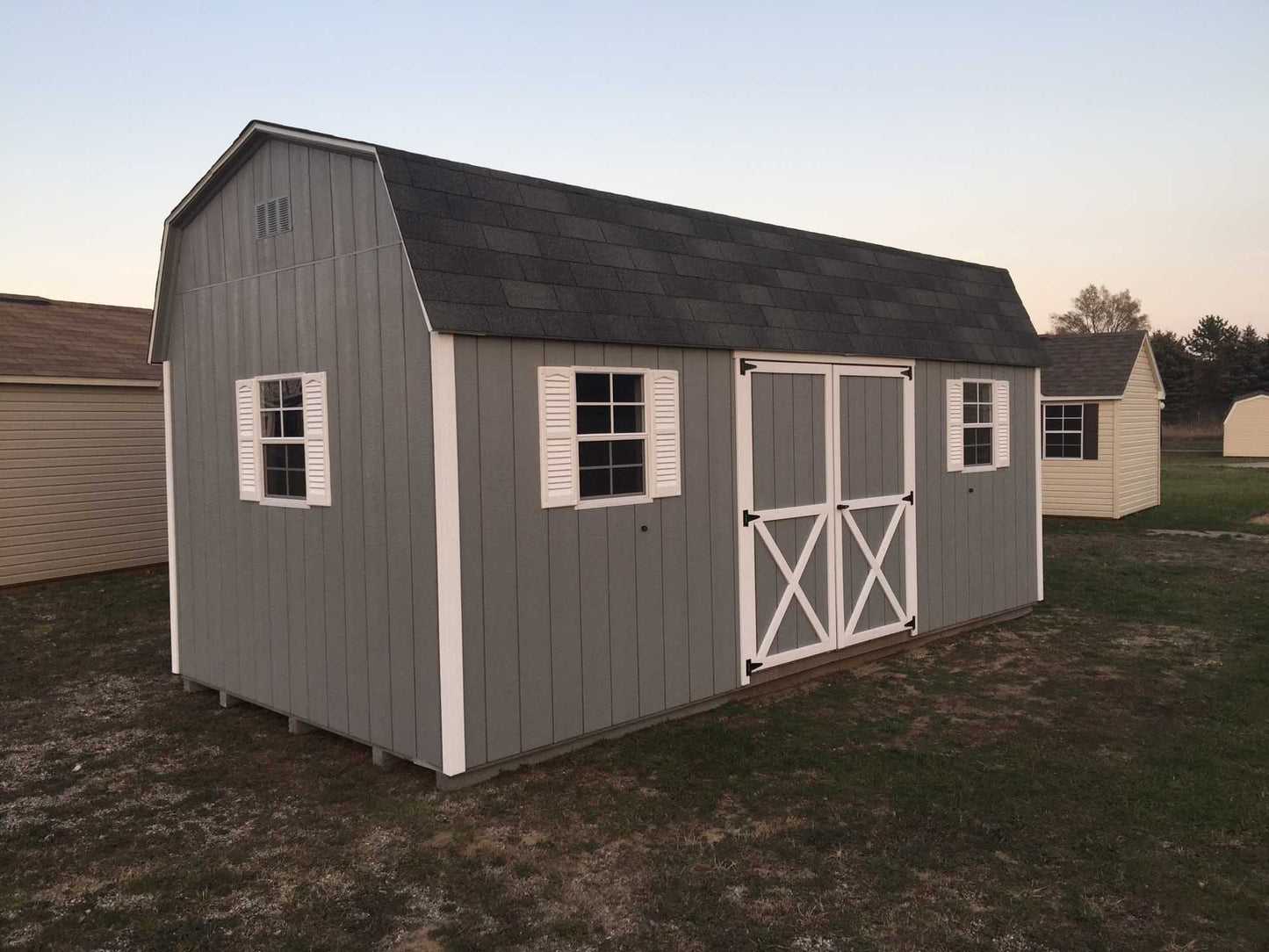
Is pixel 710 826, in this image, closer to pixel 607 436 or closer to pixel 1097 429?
pixel 607 436

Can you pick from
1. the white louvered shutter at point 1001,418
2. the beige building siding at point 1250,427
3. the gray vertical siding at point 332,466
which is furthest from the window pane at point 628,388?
the beige building siding at point 1250,427

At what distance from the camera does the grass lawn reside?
356 cm

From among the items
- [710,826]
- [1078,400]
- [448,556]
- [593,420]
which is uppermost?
[1078,400]

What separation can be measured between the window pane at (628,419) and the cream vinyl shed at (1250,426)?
3680 centimetres

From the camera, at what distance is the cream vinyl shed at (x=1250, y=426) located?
3472 centimetres

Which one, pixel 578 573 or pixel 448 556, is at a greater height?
pixel 448 556

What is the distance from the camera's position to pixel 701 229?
6.79 metres

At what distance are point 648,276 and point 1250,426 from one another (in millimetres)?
37390

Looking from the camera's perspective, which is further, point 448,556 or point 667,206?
point 667,206

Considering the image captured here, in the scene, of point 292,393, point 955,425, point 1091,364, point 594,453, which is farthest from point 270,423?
point 1091,364

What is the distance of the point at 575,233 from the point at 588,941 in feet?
13.5

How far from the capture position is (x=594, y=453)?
5.71m

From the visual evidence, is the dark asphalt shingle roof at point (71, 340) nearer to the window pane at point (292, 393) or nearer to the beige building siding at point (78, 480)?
the beige building siding at point (78, 480)

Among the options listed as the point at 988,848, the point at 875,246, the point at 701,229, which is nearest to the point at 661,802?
the point at 988,848
